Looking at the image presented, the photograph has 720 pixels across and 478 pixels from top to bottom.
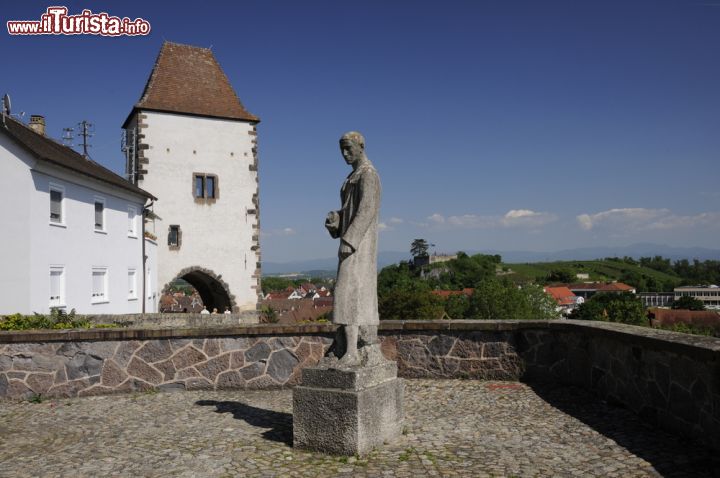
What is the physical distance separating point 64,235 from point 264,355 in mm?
15375

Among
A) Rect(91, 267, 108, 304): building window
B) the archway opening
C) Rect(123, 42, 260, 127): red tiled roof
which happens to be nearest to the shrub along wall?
Rect(91, 267, 108, 304): building window

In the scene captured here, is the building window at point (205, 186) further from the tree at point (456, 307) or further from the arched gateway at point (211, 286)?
the tree at point (456, 307)

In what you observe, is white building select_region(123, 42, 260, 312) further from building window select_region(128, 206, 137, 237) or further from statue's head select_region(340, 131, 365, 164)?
statue's head select_region(340, 131, 365, 164)

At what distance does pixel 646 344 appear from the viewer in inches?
266

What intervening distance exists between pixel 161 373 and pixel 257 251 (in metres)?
22.4

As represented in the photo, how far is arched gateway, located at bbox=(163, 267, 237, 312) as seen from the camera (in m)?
30.1

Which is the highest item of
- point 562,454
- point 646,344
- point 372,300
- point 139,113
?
point 139,113

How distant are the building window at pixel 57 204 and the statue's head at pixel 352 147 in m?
17.6

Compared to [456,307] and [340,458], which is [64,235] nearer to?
[340,458]

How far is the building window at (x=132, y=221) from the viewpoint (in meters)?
27.1

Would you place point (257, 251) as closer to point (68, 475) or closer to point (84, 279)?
point (84, 279)

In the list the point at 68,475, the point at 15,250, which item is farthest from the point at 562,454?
the point at 15,250

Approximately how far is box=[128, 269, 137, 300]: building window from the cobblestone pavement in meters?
19.3

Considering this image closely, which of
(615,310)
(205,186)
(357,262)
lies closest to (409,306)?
(615,310)
